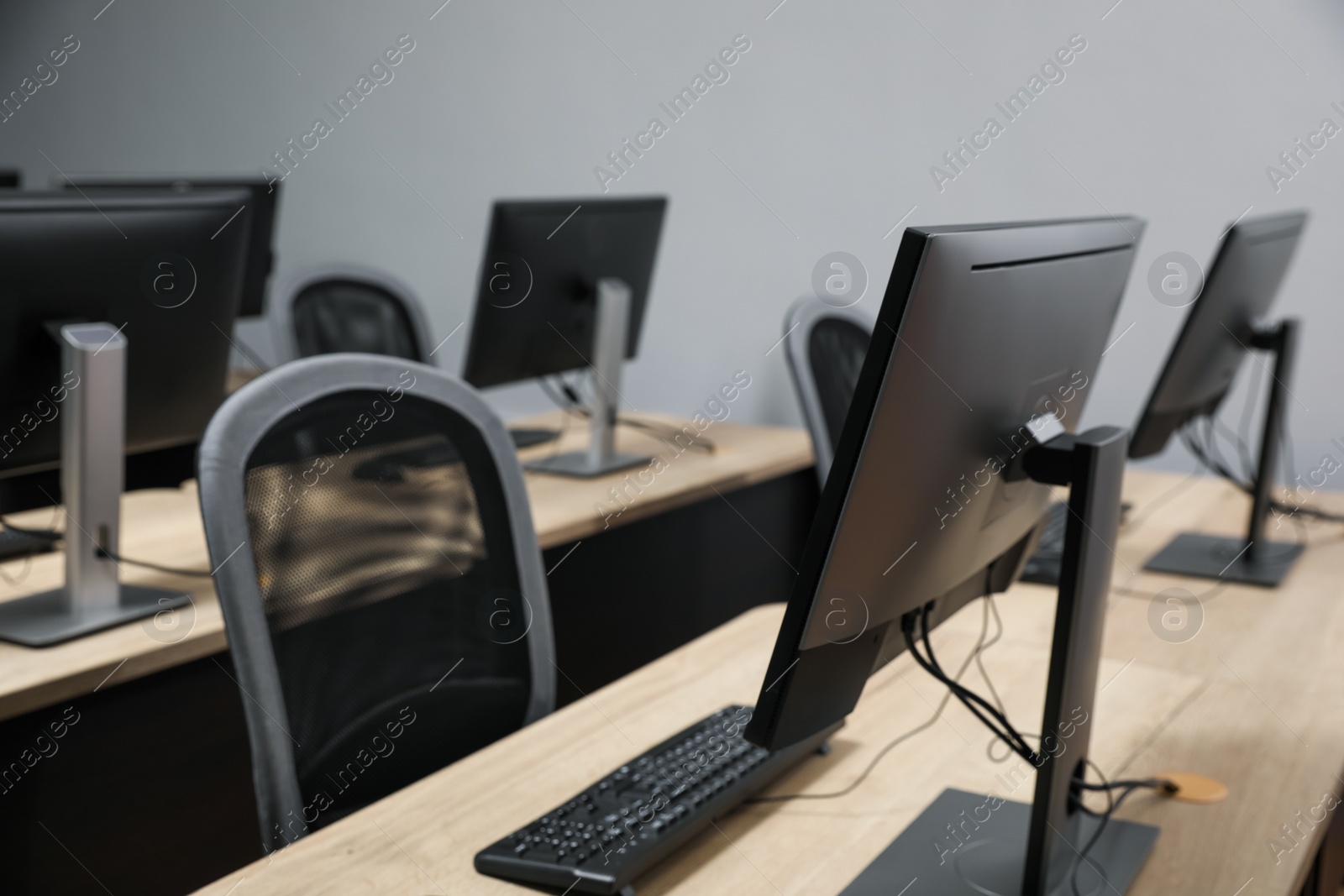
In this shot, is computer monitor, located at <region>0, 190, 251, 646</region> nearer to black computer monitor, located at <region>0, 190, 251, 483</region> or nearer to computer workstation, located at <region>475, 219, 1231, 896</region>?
black computer monitor, located at <region>0, 190, 251, 483</region>

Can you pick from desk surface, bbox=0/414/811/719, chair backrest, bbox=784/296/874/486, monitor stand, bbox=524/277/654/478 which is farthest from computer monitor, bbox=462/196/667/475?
chair backrest, bbox=784/296/874/486

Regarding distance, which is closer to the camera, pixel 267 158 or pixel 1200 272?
pixel 1200 272

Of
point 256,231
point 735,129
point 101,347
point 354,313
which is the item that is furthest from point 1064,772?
point 735,129

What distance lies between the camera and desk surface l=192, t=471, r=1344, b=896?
3.29ft

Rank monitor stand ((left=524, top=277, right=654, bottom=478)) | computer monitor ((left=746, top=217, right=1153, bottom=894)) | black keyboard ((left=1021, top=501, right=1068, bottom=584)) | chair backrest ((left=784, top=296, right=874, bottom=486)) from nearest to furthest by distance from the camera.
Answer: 1. computer monitor ((left=746, top=217, right=1153, bottom=894))
2. black keyboard ((left=1021, top=501, right=1068, bottom=584))
3. monitor stand ((left=524, top=277, right=654, bottom=478))
4. chair backrest ((left=784, top=296, right=874, bottom=486))

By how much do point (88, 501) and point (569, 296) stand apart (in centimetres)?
115

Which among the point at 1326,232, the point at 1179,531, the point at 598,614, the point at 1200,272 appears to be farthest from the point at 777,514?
the point at 1326,232

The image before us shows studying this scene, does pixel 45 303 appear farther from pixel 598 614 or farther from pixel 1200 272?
pixel 1200 272

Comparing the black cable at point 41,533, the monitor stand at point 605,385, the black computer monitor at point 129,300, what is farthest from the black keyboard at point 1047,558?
the black cable at point 41,533

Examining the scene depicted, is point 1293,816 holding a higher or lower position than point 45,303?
lower

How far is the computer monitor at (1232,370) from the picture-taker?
1733 mm

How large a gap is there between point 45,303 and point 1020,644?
1323 mm

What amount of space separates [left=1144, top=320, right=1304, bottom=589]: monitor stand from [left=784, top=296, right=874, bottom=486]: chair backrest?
79cm

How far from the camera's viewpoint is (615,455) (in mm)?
2725
